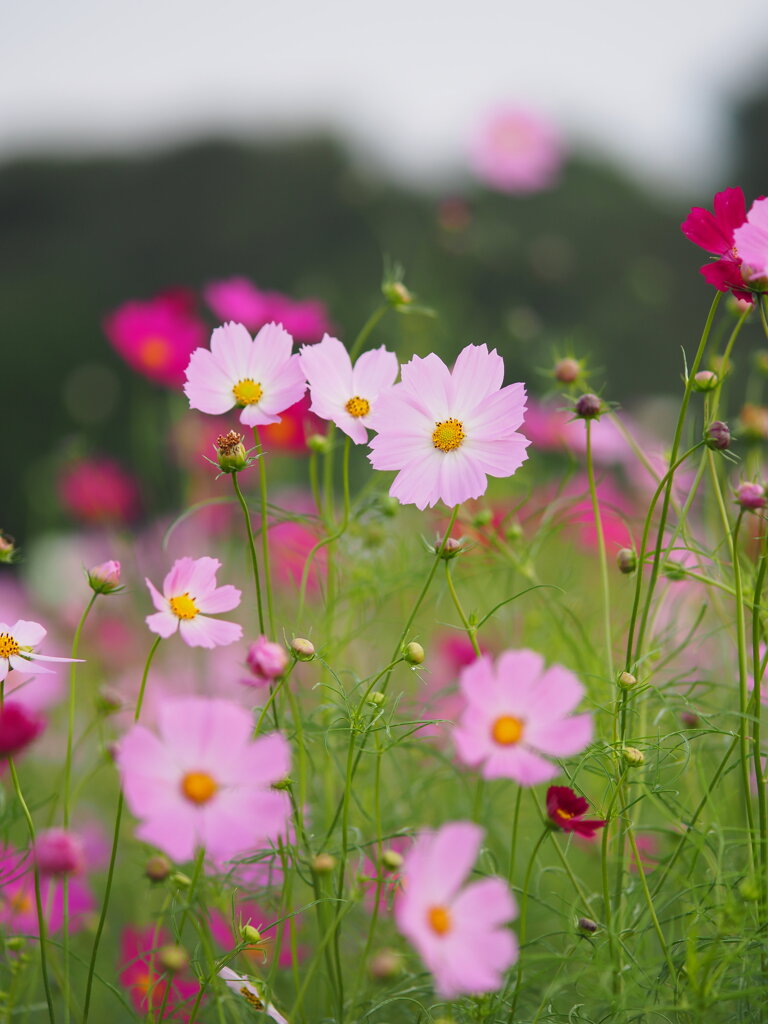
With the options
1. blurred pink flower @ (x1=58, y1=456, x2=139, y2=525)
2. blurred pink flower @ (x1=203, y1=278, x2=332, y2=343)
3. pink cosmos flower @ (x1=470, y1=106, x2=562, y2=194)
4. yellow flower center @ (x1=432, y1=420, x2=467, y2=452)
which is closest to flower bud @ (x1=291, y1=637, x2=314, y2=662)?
yellow flower center @ (x1=432, y1=420, x2=467, y2=452)

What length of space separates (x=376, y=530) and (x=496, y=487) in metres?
0.45

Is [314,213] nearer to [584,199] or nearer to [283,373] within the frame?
[584,199]

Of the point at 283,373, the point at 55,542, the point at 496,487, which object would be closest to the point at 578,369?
the point at 283,373

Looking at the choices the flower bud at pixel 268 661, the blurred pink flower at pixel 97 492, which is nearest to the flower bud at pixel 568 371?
the flower bud at pixel 268 661

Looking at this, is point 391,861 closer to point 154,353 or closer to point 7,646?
point 7,646

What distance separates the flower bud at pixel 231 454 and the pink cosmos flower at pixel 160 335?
63 cm

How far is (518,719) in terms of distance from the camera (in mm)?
417

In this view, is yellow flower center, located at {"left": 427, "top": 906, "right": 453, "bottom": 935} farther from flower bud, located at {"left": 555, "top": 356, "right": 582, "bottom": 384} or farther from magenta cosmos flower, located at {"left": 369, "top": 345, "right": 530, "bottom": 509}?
flower bud, located at {"left": 555, "top": 356, "right": 582, "bottom": 384}

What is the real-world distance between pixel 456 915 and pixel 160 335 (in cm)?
93

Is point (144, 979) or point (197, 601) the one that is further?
point (144, 979)

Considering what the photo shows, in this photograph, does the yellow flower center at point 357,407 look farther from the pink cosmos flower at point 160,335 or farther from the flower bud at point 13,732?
the pink cosmos flower at point 160,335

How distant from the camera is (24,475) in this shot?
2.98 meters

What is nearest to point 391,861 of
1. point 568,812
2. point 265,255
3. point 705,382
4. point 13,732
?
point 568,812

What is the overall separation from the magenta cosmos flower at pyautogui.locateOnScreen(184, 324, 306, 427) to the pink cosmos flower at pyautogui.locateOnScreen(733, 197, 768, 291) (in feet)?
0.81
